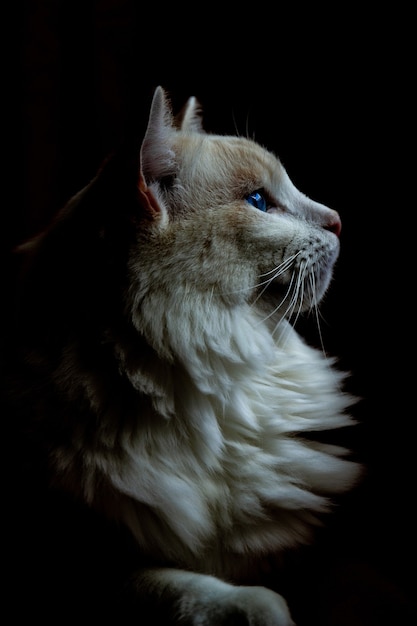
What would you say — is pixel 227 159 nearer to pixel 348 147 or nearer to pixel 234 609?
pixel 348 147

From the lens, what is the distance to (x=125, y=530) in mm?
849

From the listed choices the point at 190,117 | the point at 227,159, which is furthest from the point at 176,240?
the point at 190,117

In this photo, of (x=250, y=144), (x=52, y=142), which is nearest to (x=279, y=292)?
(x=250, y=144)

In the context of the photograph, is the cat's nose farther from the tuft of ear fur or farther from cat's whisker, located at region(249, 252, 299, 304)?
the tuft of ear fur

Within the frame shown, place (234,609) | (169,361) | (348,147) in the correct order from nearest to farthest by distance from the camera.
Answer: (234,609) < (169,361) < (348,147)

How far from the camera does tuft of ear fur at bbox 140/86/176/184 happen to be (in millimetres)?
849

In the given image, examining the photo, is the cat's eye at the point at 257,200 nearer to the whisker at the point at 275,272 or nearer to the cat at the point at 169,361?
the cat at the point at 169,361

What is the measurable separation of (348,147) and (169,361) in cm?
62

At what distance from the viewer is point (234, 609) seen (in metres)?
0.73

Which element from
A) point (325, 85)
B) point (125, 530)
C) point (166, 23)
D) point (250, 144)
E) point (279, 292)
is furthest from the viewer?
point (166, 23)

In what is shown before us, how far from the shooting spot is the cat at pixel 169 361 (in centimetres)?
86

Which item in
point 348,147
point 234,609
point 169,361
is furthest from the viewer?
→ point 348,147

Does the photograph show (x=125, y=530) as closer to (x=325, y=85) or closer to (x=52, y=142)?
(x=325, y=85)

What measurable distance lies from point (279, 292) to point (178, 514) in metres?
0.36
